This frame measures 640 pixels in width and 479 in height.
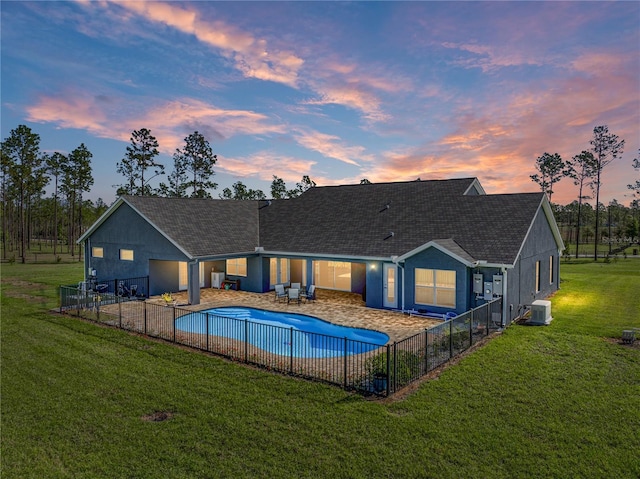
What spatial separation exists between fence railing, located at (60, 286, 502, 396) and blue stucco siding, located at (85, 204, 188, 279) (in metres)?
4.02

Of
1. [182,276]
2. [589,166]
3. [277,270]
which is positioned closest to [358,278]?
[277,270]

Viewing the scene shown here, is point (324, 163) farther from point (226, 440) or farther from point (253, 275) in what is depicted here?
point (226, 440)

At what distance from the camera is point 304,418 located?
827 centimetres

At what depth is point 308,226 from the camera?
25891mm

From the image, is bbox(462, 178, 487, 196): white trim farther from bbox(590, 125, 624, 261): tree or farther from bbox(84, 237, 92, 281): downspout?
bbox(590, 125, 624, 261): tree

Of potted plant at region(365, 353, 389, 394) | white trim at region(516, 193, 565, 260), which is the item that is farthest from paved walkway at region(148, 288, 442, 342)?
white trim at region(516, 193, 565, 260)

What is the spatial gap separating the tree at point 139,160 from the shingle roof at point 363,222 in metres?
29.4

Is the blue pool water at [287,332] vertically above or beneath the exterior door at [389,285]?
beneath

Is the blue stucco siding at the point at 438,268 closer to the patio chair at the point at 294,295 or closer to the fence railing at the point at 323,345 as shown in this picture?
the fence railing at the point at 323,345

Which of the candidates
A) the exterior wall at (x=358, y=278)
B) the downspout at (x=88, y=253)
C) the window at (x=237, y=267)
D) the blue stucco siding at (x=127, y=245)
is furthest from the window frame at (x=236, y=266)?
the downspout at (x=88, y=253)

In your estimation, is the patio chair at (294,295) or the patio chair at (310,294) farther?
the patio chair at (310,294)

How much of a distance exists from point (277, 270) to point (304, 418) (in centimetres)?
1767

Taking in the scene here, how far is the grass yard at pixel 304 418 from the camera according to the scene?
21.7 ft

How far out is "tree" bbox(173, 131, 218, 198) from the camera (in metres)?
54.0
